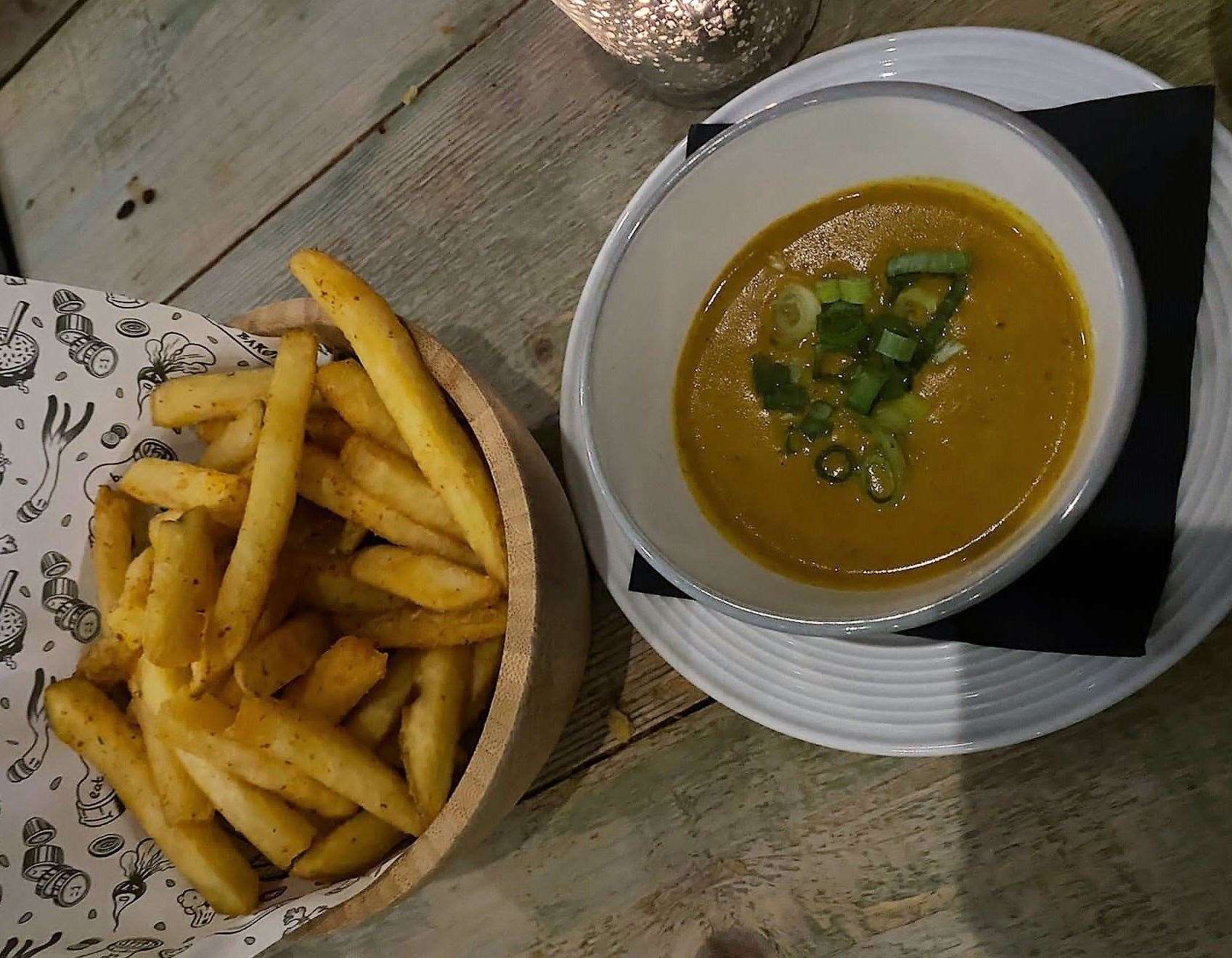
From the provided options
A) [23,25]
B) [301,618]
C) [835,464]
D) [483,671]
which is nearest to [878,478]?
[835,464]

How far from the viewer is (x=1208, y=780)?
118cm

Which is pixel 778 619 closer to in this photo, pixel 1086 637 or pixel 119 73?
pixel 1086 637

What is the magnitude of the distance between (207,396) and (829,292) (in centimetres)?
82

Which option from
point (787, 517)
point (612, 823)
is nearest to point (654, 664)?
point (612, 823)

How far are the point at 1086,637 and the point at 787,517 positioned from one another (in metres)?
0.34

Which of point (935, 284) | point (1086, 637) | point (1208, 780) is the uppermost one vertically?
point (935, 284)

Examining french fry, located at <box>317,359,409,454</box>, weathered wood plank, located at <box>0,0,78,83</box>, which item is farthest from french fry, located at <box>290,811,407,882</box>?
weathered wood plank, located at <box>0,0,78,83</box>

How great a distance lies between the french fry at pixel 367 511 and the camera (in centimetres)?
126

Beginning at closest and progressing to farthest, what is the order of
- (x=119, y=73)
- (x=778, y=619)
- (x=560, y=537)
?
(x=778, y=619) → (x=560, y=537) → (x=119, y=73)

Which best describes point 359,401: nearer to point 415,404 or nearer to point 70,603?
point 415,404

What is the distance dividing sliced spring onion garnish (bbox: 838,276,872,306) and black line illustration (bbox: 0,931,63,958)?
4.24 ft

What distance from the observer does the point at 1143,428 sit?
107 cm

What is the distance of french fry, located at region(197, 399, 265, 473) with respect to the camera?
1.31 metres

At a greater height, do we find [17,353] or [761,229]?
[761,229]
